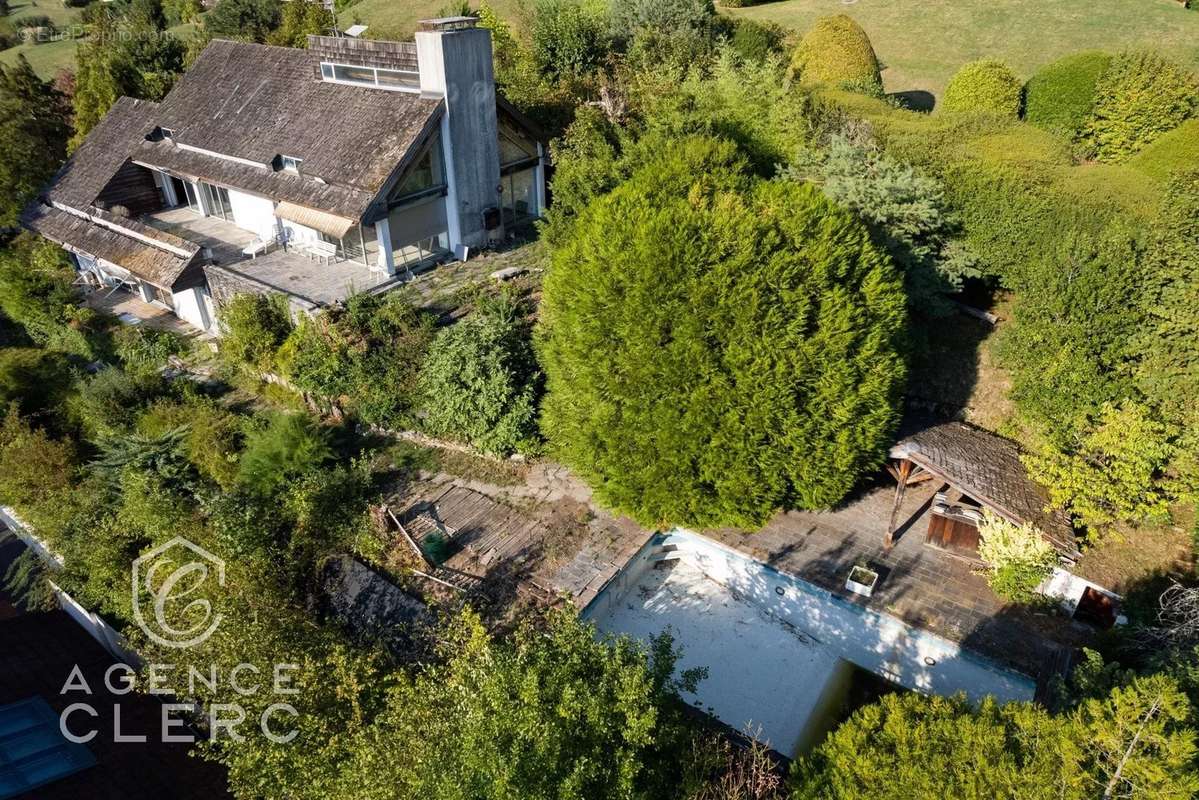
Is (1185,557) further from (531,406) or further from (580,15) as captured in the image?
(580,15)

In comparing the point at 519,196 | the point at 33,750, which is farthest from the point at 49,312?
the point at 519,196

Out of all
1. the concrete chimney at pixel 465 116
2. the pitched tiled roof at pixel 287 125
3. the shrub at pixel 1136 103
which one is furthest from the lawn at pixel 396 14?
the shrub at pixel 1136 103

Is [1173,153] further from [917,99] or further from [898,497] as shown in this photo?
[898,497]

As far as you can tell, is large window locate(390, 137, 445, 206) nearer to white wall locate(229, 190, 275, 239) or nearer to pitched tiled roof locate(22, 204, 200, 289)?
white wall locate(229, 190, 275, 239)

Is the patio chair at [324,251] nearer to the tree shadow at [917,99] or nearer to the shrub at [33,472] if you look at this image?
the shrub at [33,472]

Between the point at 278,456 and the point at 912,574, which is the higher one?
the point at 278,456
